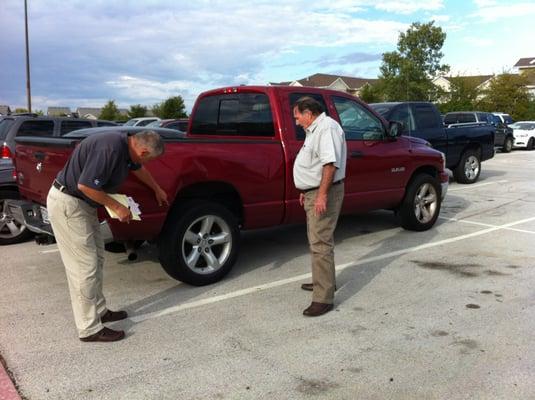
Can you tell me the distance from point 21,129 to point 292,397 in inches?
312

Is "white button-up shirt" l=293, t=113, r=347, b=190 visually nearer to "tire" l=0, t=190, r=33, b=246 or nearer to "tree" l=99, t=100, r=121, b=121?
"tire" l=0, t=190, r=33, b=246

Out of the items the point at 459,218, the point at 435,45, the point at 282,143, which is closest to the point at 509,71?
the point at 435,45

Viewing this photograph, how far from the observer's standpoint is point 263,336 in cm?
384

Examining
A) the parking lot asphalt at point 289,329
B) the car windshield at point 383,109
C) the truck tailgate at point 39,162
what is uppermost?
the car windshield at point 383,109

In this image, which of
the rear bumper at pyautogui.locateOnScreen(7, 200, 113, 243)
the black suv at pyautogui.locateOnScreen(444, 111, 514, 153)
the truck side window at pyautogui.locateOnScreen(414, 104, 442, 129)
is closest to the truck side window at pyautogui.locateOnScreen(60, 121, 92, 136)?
the rear bumper at pyautogui.locateOnScreen(7, 200, 113, 243)

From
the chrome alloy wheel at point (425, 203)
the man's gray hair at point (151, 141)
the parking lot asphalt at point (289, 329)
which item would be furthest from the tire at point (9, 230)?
the chrome alloy wheel at point (425, 203)

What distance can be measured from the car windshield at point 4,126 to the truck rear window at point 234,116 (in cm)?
452

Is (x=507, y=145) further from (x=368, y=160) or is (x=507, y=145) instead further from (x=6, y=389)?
(x=6, y=389)

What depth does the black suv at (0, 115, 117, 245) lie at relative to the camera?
6297 millimetres

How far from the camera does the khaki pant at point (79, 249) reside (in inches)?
142

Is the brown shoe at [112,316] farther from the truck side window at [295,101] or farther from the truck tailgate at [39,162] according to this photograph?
the truck side window at [295,101]

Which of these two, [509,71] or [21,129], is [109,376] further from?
[509,71]

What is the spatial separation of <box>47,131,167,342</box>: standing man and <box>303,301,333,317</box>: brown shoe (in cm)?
150

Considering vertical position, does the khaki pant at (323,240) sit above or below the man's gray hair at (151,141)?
below
